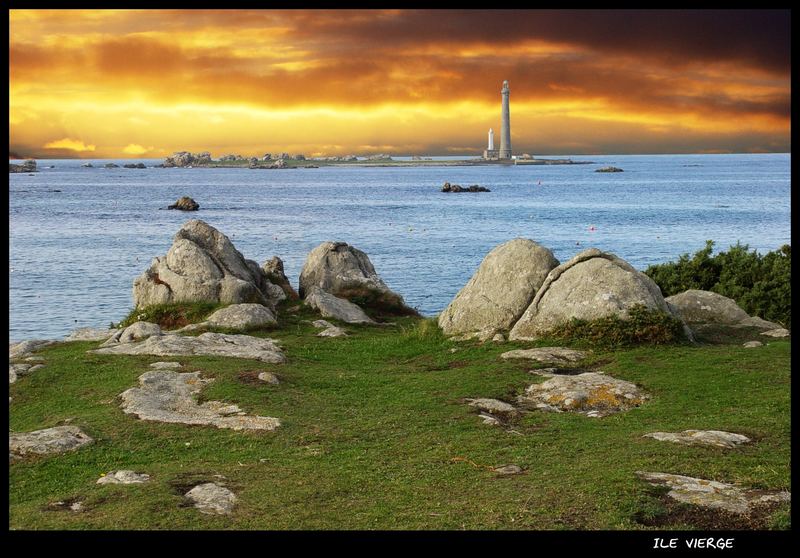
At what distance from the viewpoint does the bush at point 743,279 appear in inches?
1388

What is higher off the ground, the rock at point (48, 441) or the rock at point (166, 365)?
the rock at point (166, 365)

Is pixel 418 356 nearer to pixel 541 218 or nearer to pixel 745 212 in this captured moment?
pixel 541 218

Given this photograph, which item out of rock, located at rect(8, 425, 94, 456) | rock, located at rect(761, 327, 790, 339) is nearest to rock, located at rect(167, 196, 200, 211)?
rock, located at rect(761, 327, 790, 339)

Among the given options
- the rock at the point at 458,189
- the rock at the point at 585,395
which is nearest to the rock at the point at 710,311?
the rock at the point at 585,395

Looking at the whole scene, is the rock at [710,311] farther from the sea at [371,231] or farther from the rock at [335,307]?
the sea at [371,231]

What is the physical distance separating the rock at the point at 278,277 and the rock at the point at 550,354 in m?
15.7

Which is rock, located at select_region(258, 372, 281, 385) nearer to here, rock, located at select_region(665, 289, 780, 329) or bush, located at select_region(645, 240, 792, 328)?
rock, located at select_region(665, 289, 780, 329)

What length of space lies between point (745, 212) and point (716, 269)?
109 m

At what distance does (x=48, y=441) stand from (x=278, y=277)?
23838 millimetres

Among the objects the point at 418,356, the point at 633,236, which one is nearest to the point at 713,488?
the point at 418,356

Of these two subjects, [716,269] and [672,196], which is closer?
[716,269]

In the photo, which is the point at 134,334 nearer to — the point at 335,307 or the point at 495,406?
the point at 335,307

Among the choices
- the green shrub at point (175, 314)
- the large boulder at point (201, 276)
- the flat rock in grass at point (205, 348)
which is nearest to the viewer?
the flat rock in grass at point (205, 348)

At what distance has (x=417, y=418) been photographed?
1920 centimetres
